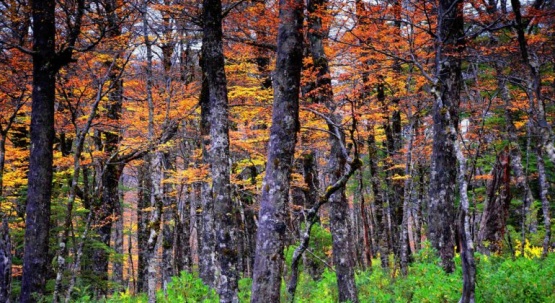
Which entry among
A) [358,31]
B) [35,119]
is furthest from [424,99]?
[35,119]

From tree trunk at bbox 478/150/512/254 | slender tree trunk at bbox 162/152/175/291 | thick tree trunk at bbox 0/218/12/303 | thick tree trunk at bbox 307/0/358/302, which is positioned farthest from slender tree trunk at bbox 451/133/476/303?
slender tree trunk at bbox 162/152/175/291

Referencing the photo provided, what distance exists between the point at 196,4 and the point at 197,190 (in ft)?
52.0

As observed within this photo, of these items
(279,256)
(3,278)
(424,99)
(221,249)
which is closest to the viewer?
(279,256)

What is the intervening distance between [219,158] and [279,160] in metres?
2.09

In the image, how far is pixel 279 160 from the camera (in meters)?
5.98

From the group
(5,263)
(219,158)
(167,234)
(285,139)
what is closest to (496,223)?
(285,139)

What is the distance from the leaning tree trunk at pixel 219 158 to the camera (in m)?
7.34

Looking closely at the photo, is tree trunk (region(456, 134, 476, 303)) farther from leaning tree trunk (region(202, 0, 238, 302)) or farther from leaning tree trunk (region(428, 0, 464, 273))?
leaning tree trunk (region(202, 0, 238, 302))

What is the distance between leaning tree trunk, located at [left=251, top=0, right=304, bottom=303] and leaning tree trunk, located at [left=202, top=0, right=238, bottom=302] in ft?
5.60

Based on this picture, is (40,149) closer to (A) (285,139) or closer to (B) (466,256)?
→ (A) (285,139)

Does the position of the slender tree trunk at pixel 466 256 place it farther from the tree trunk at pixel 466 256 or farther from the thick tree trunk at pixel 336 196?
the thick tree trunk at pixel 336 196

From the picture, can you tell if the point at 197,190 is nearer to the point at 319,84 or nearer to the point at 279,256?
the point at 319,84

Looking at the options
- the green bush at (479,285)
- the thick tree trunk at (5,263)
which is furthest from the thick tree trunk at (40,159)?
the green bush at (479,285)

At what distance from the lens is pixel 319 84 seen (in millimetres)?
10234
